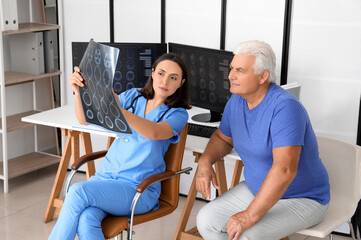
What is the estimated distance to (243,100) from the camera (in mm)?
2592

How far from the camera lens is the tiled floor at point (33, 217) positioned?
3436mm

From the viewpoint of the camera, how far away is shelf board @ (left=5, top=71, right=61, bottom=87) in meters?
3.96

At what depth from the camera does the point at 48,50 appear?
4.22 metres

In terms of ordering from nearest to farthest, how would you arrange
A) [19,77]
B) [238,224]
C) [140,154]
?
[238,224]
[140,154]
[19,77]

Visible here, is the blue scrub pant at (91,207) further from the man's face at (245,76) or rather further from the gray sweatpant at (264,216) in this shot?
the man's face at (245,76)

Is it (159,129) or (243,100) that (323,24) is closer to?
(243,100)

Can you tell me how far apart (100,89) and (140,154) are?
44cm

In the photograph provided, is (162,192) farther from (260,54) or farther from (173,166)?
(260,54)

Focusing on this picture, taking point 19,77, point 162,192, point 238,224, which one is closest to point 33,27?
point 19,77

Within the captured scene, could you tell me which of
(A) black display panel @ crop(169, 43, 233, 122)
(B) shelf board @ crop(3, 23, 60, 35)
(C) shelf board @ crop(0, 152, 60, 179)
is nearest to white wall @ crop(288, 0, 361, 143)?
(A) black display panel @ crop(169, 43, 233, 122)

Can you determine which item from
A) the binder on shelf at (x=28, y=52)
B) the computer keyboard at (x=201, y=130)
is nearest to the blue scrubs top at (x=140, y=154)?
the computer keyboard at (x=201, y=130)

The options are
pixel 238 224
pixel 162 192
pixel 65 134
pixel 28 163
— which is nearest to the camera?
pixel 238 224

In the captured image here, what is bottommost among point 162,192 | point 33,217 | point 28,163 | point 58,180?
point 33,217

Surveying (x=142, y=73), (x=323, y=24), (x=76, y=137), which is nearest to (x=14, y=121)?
Result: (x=76, y=137)
